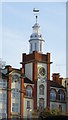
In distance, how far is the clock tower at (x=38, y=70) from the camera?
63.7 metres

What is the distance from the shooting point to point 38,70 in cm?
6462

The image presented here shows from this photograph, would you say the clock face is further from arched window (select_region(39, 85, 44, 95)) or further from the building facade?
arched window (select_region(39, 85, 44, 95))

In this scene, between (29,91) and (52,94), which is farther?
(52,94)

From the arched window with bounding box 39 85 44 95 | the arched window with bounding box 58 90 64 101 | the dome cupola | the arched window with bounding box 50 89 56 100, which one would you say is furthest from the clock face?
the arched window with bounding box 58 90 64 101

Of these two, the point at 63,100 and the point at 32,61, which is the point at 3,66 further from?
the point at 63,100

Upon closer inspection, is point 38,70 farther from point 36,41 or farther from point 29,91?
point 36,41

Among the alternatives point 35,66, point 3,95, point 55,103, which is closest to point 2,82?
point 3,95

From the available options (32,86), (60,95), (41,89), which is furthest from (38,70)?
(60,95)

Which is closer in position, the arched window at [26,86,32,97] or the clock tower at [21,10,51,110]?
the arched window at [26,86,32,97]

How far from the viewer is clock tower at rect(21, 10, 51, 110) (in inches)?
2509

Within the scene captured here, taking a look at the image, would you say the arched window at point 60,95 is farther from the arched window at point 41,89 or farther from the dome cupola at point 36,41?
the dome cupola at point 36,41

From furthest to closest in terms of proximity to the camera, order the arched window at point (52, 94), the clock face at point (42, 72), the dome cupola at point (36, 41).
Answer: the dome cupola at point (36, 41)
the arched window at point (52, 94)
the clock face at point (42, 72)

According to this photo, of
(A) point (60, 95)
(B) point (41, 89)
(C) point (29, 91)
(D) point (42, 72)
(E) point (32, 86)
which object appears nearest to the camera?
(C) point (29, 91)

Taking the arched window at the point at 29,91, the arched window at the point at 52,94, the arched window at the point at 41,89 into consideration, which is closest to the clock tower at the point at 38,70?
the arched window at the point at 41,89
